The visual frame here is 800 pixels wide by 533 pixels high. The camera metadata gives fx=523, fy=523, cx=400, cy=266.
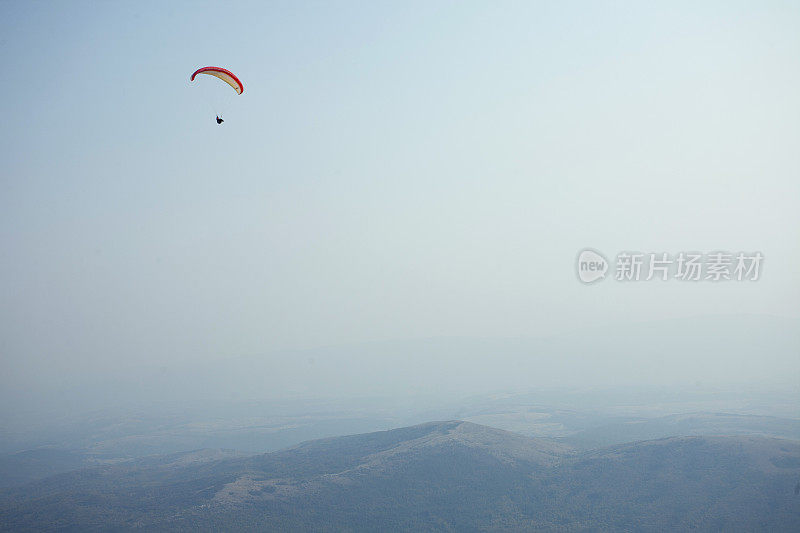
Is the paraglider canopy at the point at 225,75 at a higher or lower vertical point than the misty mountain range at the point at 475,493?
higher

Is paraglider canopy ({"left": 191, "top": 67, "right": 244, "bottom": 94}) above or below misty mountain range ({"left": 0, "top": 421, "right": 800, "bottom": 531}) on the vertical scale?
above

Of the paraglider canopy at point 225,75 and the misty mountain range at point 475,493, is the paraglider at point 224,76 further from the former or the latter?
the misty mountain range at point 475,493

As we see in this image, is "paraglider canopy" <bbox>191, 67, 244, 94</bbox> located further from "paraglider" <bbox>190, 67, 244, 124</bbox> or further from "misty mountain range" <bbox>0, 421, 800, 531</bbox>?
"misty mountain range" <bbox>0, 421, 800, 531</bbox>

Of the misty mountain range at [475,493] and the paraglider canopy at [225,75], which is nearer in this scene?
the paraglider canopy at [225,75]

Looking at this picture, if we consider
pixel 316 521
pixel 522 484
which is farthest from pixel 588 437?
pixel 316 521

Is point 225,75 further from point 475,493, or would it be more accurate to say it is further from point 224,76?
point 475,493

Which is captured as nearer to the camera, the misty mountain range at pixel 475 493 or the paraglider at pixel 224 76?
the paraglider at pixel 224 76

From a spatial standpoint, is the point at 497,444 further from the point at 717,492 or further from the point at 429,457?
the point at 717,492

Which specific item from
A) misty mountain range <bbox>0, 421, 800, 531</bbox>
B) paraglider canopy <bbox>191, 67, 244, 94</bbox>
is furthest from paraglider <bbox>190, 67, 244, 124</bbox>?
misty mountain range <bbox>0, 421, 800, 531</bbox>

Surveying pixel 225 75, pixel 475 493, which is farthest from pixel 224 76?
pixel 475 493

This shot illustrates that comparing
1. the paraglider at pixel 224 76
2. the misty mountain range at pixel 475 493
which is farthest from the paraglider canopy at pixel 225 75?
the misty mountain range at pixel 475 493

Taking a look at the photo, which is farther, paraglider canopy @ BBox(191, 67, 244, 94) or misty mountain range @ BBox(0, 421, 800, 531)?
misty mountain range @ BBox(0, 421, 800, 531)
